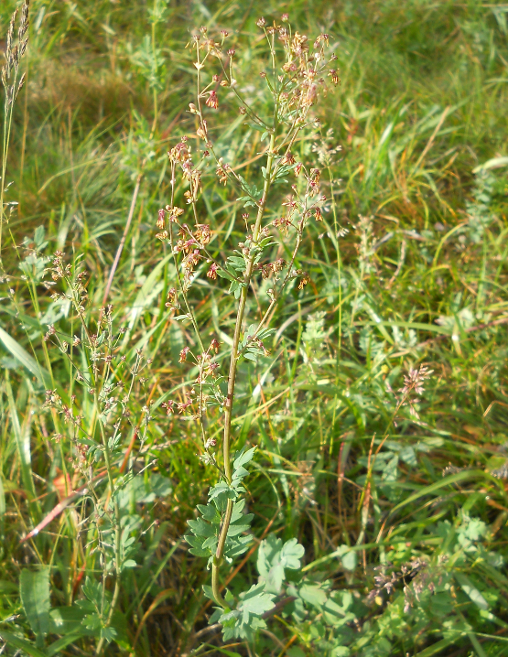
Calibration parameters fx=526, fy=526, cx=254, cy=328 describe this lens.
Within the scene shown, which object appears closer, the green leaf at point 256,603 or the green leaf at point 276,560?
the green leaf at point 256,603

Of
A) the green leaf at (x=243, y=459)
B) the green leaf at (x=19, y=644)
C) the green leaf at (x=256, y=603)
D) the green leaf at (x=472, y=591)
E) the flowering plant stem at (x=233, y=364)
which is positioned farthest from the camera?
the green leaf at (x=472, y=591)

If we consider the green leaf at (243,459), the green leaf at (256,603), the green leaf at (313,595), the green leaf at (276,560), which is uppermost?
the green leaf at (243,459)

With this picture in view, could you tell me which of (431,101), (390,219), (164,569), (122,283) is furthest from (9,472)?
(431,101)

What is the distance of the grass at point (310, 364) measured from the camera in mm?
1676

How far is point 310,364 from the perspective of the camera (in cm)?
192

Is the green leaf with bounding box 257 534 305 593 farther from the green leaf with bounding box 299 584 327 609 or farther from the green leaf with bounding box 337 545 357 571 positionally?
the green leaf with bounding box 337 545 357 571

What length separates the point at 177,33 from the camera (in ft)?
12.3

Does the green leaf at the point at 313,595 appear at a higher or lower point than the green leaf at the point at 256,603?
lower

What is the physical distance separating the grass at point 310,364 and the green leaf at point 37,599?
0.01 meters

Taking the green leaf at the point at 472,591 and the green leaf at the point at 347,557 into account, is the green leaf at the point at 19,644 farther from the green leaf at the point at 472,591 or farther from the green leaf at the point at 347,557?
the green leaf at the point at 472,591

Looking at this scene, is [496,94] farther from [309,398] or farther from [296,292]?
[309,398]

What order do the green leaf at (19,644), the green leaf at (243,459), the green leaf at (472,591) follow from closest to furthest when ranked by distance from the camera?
1. the green leaf at (243,459)
2. the green leaf at (19,644)
3. the green leaf at (472,591)

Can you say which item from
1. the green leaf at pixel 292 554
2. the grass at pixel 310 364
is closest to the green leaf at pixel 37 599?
the grass at pixel 310 364

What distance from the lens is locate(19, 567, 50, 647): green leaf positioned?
5.03 ft
